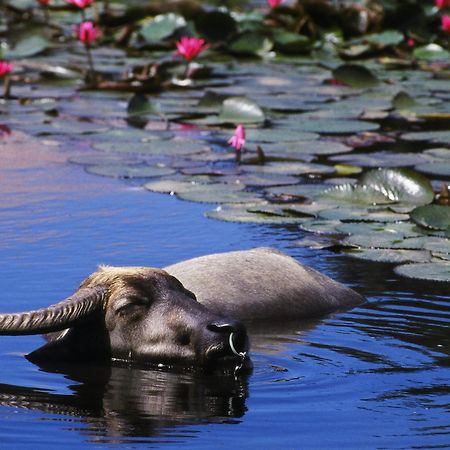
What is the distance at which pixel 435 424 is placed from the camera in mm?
5336

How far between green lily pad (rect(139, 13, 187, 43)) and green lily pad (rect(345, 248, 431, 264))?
411 inches

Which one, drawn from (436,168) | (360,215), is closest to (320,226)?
(360,215)

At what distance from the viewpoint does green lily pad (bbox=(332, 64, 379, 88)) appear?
14.8m

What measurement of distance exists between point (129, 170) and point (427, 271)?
3.62 metres

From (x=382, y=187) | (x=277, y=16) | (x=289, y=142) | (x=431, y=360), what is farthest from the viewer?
(x=277, y=16)

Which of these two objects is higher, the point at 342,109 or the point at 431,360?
the point at 431,360

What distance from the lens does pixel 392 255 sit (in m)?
8.15

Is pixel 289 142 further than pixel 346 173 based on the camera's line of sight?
Yes

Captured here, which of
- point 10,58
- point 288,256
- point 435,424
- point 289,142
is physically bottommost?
point 10,58

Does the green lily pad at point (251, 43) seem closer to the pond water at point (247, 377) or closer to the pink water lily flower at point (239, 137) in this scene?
the pink water lily flower at point (239, 137)

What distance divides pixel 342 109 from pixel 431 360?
7.35m

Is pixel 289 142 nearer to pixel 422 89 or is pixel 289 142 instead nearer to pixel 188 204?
pixel 188 204

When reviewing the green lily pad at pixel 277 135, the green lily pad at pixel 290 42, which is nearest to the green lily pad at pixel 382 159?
the green lily pad at pixel 277 135

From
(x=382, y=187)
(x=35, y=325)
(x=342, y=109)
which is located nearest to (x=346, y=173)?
(x=382, y=187)
